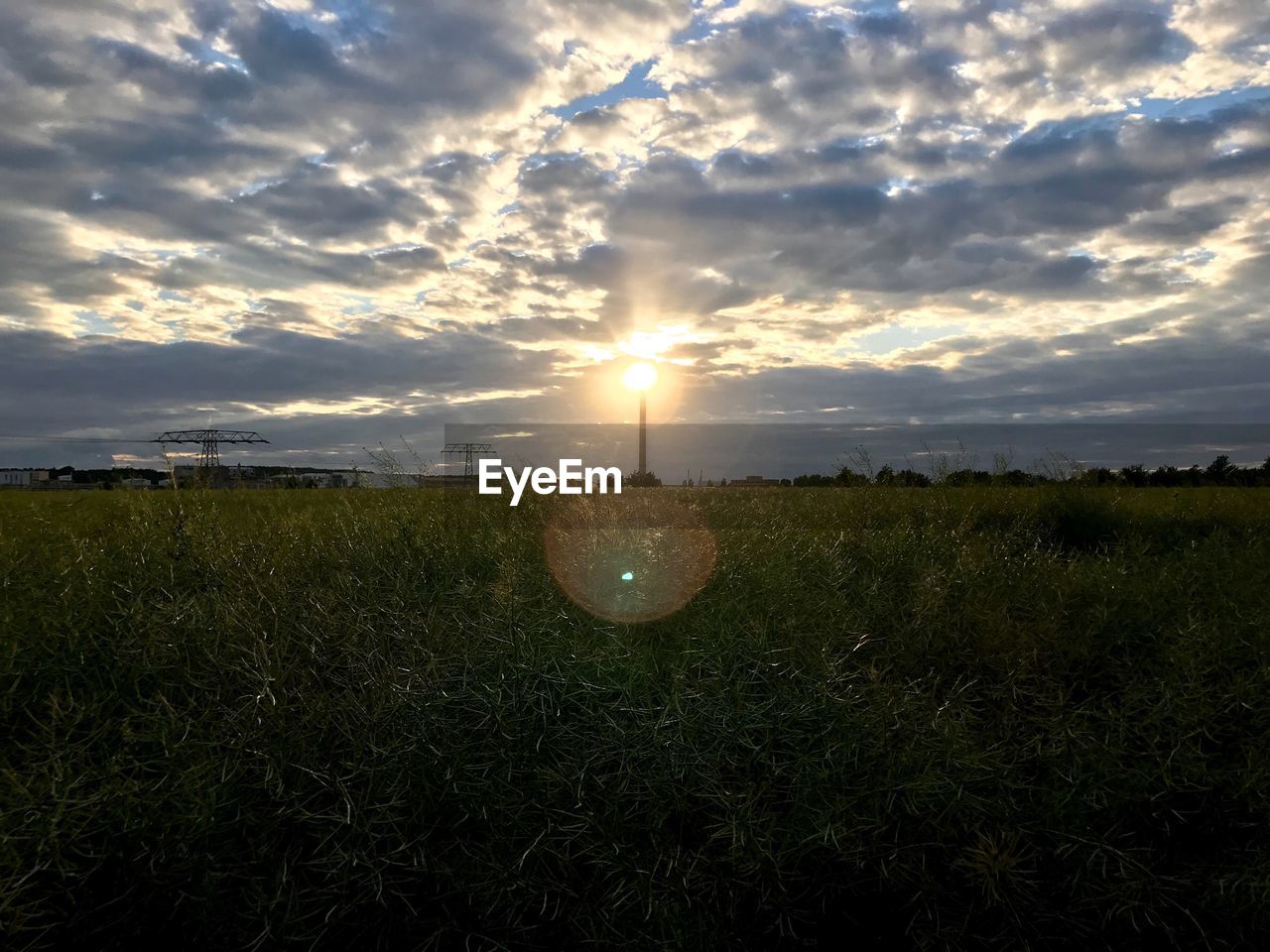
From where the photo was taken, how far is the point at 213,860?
8.87 ft

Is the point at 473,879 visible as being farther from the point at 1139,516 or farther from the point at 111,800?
the point at 1139,516

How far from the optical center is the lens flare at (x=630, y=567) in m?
4.46

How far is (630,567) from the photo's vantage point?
5086 mm

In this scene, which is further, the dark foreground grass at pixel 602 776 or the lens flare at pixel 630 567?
the lens flare at pixel 630 567

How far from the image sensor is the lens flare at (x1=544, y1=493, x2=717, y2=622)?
446cm

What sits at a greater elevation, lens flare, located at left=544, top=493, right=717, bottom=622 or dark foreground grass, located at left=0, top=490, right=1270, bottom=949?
lens flare, located at left=544, top=493, right=717, bottom=622

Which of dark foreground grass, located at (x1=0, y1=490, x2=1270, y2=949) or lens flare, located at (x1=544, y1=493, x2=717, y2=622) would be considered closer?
dark foreground grass, located at (x1=0, y1=490, x2=1270, y2=949)

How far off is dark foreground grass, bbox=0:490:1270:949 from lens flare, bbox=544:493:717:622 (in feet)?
0.66

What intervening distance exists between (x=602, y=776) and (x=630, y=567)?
222 cm

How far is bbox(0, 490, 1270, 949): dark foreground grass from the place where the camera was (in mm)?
2705

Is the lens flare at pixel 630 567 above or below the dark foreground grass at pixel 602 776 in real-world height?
above

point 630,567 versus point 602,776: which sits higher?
point 630,567

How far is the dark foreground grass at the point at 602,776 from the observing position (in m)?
2.71

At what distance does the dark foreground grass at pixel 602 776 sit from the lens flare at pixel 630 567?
0.66 ft
